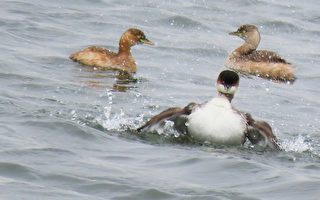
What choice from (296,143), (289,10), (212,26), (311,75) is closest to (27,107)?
(296,143)

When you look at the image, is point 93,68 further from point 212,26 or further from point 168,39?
point 212,26

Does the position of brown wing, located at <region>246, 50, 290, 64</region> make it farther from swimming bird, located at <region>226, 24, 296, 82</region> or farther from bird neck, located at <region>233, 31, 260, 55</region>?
bird neck, located at <region>233, 31, 260, 55</region>

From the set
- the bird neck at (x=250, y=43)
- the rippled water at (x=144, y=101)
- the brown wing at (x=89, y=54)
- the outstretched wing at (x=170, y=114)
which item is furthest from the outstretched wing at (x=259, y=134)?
the bird neck at (x=250, y=43)

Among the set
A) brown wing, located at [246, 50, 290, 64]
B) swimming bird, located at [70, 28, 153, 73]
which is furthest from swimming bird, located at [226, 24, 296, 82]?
swimming bird, located at [70, 28, 153, 73]

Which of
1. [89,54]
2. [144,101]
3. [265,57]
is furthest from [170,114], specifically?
[265,57]

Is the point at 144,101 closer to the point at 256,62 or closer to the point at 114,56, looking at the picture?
the point at 114,56

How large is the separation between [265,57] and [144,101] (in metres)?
4.70

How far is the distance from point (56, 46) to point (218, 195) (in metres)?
9.33

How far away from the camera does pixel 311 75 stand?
802 inches

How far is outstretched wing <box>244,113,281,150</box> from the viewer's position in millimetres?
12938

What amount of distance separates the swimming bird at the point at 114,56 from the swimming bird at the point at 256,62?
172 cm

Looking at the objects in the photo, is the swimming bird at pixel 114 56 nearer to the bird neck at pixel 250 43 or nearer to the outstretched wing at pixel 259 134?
the bird neck at pixel 250 43

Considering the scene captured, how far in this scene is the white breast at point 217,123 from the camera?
41.3ft

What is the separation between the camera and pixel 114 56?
62.8 ft
